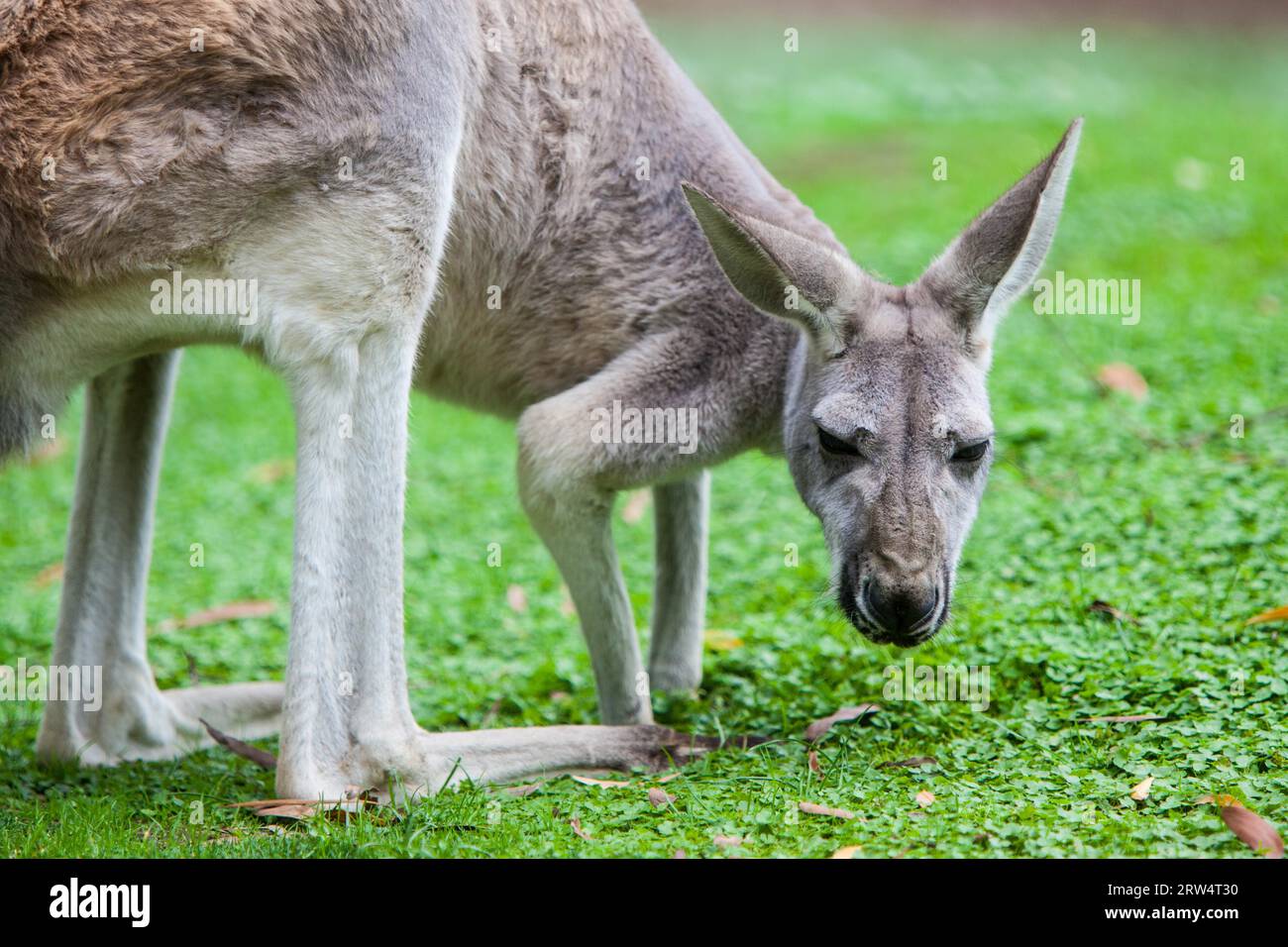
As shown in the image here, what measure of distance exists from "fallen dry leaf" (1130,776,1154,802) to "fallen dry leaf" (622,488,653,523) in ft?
9.53

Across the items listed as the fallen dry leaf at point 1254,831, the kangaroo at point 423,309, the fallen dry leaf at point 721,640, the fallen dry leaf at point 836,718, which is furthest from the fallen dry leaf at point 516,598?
the fallen dry leaf at point 1254,831

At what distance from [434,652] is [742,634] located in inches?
39.0

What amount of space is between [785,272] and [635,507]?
256 centimetres

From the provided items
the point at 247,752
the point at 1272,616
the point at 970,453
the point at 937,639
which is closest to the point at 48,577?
the point at 247,752

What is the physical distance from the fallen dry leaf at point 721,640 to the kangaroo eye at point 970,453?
4.21 ft

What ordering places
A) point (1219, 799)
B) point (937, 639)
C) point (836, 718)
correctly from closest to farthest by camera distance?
point (1219, 799) → point (836, 718) → point (937, 639)

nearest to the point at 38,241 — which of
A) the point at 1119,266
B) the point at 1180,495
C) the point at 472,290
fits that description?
the point at 472,290

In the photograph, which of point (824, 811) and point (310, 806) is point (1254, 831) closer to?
point (824, 811)

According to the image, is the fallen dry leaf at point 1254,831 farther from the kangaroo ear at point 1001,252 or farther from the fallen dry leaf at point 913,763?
the kangaroo ear at point 1001,252

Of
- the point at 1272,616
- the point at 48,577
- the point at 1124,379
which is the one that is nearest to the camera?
the point at 1272,616

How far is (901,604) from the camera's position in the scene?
10.2 ft

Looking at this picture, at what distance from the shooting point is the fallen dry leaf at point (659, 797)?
3.16 metres

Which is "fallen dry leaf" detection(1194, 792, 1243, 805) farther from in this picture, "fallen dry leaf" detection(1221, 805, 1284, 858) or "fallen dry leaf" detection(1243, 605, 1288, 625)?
"fallen dry leaf" detection(1243, 605, 1288, 625)

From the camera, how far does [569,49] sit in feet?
12.4
